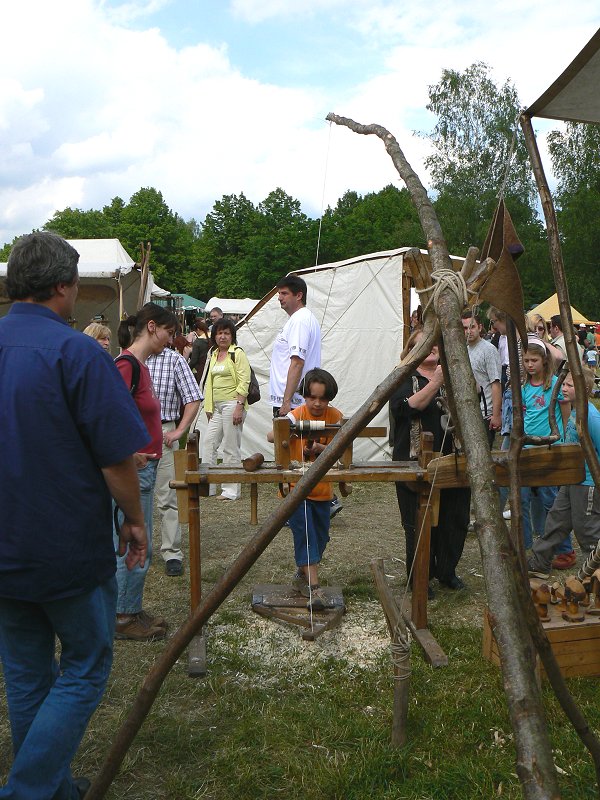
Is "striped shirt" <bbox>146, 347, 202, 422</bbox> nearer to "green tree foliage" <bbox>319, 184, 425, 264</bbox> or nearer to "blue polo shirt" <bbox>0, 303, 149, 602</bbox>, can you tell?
"blue polo shirt" <bbox>0, 303, 149, 602</bbox>

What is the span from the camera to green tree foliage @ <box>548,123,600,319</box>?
26188 mm

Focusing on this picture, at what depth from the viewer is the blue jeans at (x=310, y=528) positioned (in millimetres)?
4285

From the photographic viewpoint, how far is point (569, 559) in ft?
17.4

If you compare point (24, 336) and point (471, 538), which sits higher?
point (24, 336)

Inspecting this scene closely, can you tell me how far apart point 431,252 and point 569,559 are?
3656 mm

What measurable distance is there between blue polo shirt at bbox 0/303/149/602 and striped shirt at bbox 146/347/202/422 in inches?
107

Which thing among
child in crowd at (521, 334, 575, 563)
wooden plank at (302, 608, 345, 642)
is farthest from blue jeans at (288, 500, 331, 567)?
child in crowd at (521, 334, 575, 563)

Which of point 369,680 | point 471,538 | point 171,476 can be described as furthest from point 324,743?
point 471,538

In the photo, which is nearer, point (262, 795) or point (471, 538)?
point (262, 795)

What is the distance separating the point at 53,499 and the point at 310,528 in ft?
7.62

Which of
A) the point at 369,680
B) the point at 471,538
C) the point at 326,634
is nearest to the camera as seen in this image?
the point at 369,680

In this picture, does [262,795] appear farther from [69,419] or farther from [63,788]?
[69,419]

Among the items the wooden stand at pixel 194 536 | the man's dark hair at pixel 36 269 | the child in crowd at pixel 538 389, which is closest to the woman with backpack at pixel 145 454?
the wooden stand at pixel 194 536

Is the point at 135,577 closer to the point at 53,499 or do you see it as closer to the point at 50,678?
the point at 50,678
